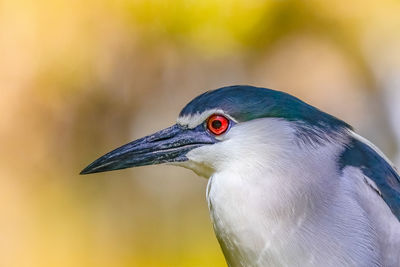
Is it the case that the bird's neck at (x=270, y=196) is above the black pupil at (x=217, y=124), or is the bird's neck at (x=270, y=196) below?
below

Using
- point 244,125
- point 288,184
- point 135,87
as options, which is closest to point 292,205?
point 288,184

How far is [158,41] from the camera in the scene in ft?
21.7

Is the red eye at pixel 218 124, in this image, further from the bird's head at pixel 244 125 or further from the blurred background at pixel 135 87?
the blurred background at pixel 135 87

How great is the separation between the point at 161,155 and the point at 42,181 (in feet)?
14.4

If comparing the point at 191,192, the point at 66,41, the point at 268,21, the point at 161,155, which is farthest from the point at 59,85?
the point at 161,155

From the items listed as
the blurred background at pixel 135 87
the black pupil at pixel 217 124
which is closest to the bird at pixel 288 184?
the black pupil at pixel 217 124

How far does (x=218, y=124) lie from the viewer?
2.03 m

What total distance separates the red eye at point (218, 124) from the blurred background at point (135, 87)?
12.6 feet

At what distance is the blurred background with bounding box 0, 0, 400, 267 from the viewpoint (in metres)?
6.02

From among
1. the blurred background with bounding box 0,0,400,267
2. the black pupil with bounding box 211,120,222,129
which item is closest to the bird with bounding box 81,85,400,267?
the black pupil with bounding box 211,120,222,129

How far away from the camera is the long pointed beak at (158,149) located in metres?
2.09

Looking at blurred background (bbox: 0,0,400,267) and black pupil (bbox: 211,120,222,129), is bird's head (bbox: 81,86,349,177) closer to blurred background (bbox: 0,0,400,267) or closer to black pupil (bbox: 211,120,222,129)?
black pupil (bbox: 211,120,222,129)

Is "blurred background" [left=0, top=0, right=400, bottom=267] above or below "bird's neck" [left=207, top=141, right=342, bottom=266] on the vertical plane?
above

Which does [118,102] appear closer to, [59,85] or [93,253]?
[59,85]
